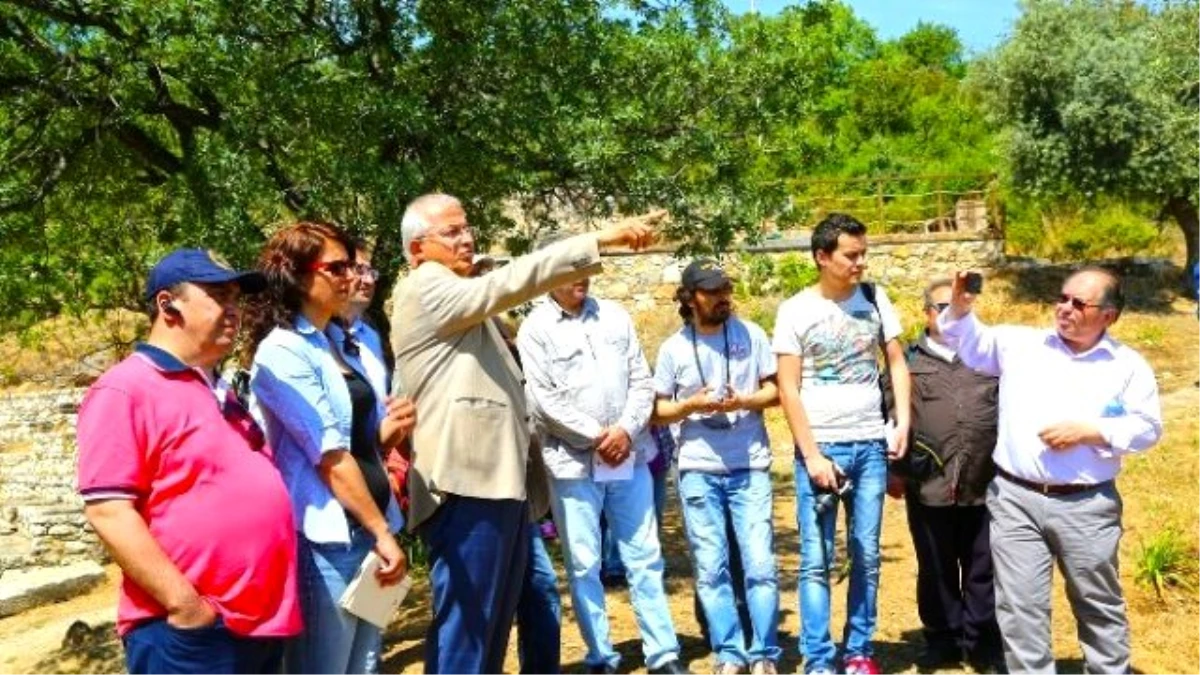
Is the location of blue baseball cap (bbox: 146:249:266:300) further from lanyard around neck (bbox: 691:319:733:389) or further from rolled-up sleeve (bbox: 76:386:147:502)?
lanyard around neck (bbox: 691:319:733:389)

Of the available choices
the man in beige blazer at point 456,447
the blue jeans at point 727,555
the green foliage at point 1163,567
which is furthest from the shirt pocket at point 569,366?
the green foliage at point 1163,567

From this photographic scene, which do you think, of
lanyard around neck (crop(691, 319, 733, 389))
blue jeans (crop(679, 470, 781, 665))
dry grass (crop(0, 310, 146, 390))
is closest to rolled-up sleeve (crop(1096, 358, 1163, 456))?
blue jeans (crop(679, 470, 781, 665))

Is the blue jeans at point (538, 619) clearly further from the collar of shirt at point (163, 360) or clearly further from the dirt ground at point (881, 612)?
the collar of shirt at point (163, 360)

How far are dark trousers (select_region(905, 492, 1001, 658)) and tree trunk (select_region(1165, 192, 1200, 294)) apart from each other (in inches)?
665

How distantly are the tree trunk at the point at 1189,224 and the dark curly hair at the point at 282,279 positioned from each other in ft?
64.5

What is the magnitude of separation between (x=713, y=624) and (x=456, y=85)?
3.56 meters

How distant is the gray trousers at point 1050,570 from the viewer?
164 inches

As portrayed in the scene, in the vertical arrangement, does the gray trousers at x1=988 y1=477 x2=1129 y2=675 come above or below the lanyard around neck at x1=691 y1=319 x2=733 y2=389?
below

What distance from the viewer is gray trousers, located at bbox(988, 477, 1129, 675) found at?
13.7 feet

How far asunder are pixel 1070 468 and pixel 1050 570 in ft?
1.31

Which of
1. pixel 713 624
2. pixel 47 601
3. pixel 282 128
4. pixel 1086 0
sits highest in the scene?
pixel 1086 0

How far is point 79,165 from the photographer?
795 cm

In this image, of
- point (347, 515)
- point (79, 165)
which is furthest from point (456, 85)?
point (347, 515)

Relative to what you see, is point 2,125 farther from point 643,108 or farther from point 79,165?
point 643,108
